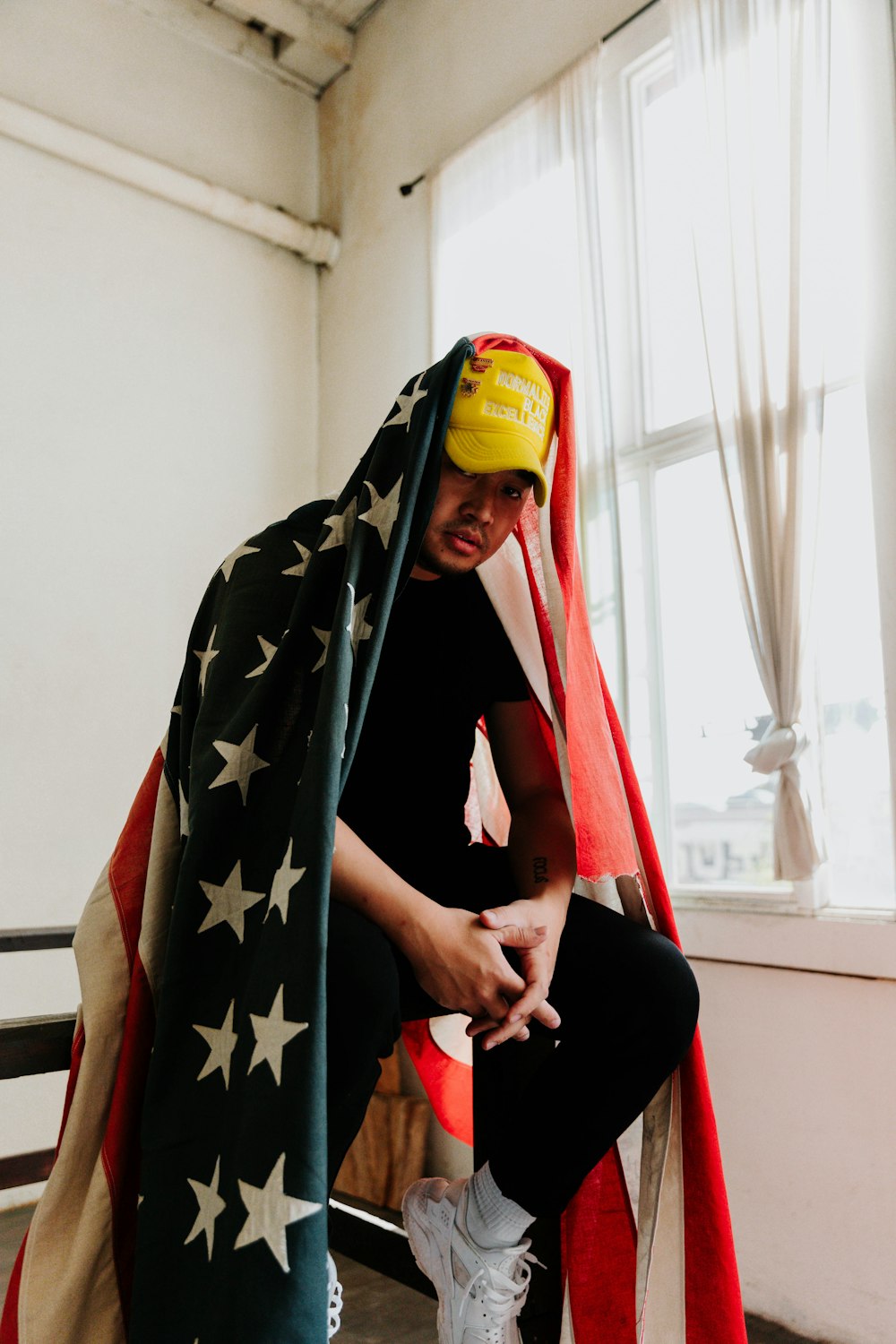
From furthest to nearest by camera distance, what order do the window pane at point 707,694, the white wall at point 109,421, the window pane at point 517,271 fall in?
the white wall at point 109,421
the window pane at point 517,271
the window pane at point 707,694

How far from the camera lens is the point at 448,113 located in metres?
3.00

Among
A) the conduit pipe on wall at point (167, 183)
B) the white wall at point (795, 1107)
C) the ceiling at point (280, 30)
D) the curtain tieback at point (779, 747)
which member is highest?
the ceiling at point (280, 30)

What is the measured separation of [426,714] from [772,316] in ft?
3.99

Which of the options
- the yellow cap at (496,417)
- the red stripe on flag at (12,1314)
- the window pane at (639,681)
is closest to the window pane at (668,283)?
the window pane at (639,681)

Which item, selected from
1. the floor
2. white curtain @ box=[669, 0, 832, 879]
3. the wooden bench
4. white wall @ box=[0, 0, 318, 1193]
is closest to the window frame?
white curtain @ box=[669, 0, 832, 879]

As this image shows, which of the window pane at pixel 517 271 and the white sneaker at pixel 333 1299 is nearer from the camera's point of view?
the white sneaker at pixel 333 1299

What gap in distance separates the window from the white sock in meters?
0.96

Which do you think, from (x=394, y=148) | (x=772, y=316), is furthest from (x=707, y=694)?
(x=394, y=148)

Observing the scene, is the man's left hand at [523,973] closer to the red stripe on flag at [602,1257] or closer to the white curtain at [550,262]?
the red stripe on flag at [602,1257]

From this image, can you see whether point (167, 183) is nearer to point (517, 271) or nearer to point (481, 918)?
point (517, 271)

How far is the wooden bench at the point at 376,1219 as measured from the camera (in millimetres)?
1085

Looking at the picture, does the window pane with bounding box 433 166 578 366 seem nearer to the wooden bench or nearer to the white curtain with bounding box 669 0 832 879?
the white curtain with bounding box 669 0 832 879

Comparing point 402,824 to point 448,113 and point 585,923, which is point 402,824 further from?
point 448,113

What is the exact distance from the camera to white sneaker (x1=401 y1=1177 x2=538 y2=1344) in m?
1.12
